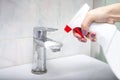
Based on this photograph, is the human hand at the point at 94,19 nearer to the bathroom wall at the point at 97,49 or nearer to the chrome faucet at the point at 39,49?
the chrome faucet at the point at 39,49

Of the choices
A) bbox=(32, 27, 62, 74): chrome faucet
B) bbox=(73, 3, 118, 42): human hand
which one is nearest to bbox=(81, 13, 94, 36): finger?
bbox=(73, 3, 118, 42): human hand

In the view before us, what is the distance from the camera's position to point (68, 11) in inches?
40.6

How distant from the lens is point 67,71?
2.93ft

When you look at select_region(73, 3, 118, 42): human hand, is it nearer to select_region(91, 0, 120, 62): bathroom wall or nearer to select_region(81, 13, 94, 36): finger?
select_region(81, 13, 94, 36): finger

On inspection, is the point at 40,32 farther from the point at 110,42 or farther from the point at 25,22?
the point at 110,42

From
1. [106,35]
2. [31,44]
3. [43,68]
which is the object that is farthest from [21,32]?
[106,35]

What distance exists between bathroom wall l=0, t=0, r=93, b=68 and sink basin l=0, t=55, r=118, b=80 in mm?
46

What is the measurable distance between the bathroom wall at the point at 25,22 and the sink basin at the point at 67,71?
5 cm

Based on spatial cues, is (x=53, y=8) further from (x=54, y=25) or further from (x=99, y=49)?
(x=99, y=49)

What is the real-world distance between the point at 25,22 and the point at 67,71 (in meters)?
0.27

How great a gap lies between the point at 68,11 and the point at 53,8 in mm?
88

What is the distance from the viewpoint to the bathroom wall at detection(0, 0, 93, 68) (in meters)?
0.88

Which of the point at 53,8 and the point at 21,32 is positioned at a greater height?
the point at 53,8

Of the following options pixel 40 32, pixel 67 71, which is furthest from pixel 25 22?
pixel 67 71
